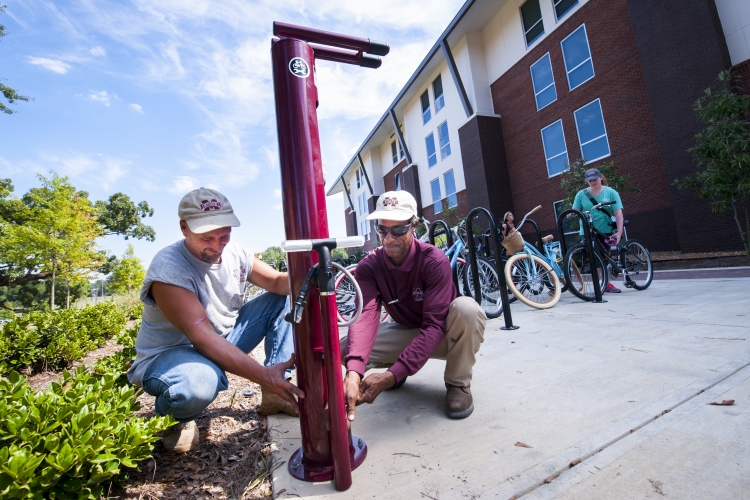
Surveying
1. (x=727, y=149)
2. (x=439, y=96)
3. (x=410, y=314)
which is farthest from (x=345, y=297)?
(x=439, y=96)

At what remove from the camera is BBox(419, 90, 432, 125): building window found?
20484 mm

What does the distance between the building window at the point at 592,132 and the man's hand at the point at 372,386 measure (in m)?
13.3

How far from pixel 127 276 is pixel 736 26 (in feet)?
86.7

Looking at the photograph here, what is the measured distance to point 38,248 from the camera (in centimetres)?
1416

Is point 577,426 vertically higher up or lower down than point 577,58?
lower down

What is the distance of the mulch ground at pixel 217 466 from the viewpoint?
149 cm

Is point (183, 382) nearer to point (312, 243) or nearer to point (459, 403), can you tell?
point (312, 243)

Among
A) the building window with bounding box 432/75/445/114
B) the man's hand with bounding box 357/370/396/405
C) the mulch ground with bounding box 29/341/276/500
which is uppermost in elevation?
the building window with bounding box 432/75/445/114

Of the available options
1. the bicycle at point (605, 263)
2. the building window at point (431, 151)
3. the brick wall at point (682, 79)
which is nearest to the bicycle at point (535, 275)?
the bicycle at point (605, 263)

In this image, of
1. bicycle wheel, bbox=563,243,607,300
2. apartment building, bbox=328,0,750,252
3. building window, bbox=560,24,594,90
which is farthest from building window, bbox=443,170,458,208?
→ bicycle wheel, bbox=563,243,607,300

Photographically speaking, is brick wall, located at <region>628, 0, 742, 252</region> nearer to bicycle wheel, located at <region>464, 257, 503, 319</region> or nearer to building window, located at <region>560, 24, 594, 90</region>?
building window, located at <region>560, 24, 594, 90</region>

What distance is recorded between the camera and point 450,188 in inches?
779

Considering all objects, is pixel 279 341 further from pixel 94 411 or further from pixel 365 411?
pixel 94 411

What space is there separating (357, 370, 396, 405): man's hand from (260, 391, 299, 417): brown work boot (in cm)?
82
